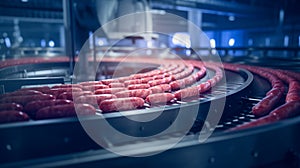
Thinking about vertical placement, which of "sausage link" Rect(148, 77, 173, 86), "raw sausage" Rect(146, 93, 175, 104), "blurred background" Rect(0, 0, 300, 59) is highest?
"blurred background" Rect(0, 0, 300, 59)

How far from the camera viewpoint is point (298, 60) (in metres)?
5.41

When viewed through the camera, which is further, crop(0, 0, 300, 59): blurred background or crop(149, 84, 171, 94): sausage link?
crop(0, 0, 300, 59): blurred background

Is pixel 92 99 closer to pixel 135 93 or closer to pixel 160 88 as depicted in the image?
pixel 135 93

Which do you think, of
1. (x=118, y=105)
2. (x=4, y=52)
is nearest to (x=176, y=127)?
(x=118, y=105)

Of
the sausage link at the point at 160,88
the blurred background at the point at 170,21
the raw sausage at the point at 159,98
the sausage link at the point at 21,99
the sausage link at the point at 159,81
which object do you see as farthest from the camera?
the blurred background at the point at 170,21

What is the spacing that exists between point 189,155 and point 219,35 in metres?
22.2

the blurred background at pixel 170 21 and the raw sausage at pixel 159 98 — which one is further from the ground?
the blurred background at pixel 170 21

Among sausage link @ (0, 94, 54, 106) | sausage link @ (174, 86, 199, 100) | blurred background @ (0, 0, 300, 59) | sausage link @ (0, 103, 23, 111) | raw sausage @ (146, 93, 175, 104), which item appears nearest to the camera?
sausage link @ (0, 103, 23, 111)

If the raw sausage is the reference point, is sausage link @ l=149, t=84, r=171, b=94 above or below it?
above

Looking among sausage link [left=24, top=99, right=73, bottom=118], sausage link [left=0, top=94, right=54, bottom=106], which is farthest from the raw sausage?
sausage link [left=0, top=94, right=54, bottom=106]

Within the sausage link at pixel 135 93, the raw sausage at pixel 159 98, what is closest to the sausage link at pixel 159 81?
the sausage link at pixel 135 93

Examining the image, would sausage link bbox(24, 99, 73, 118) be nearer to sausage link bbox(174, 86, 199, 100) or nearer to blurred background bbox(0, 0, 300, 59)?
sausage link bbox(174, 86, 199, 100)

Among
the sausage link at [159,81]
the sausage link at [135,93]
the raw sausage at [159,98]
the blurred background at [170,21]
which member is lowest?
the raw sausage at [159,98]

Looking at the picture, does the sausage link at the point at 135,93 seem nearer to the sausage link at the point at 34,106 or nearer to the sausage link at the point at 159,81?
the sausage link at the point at 159,81
